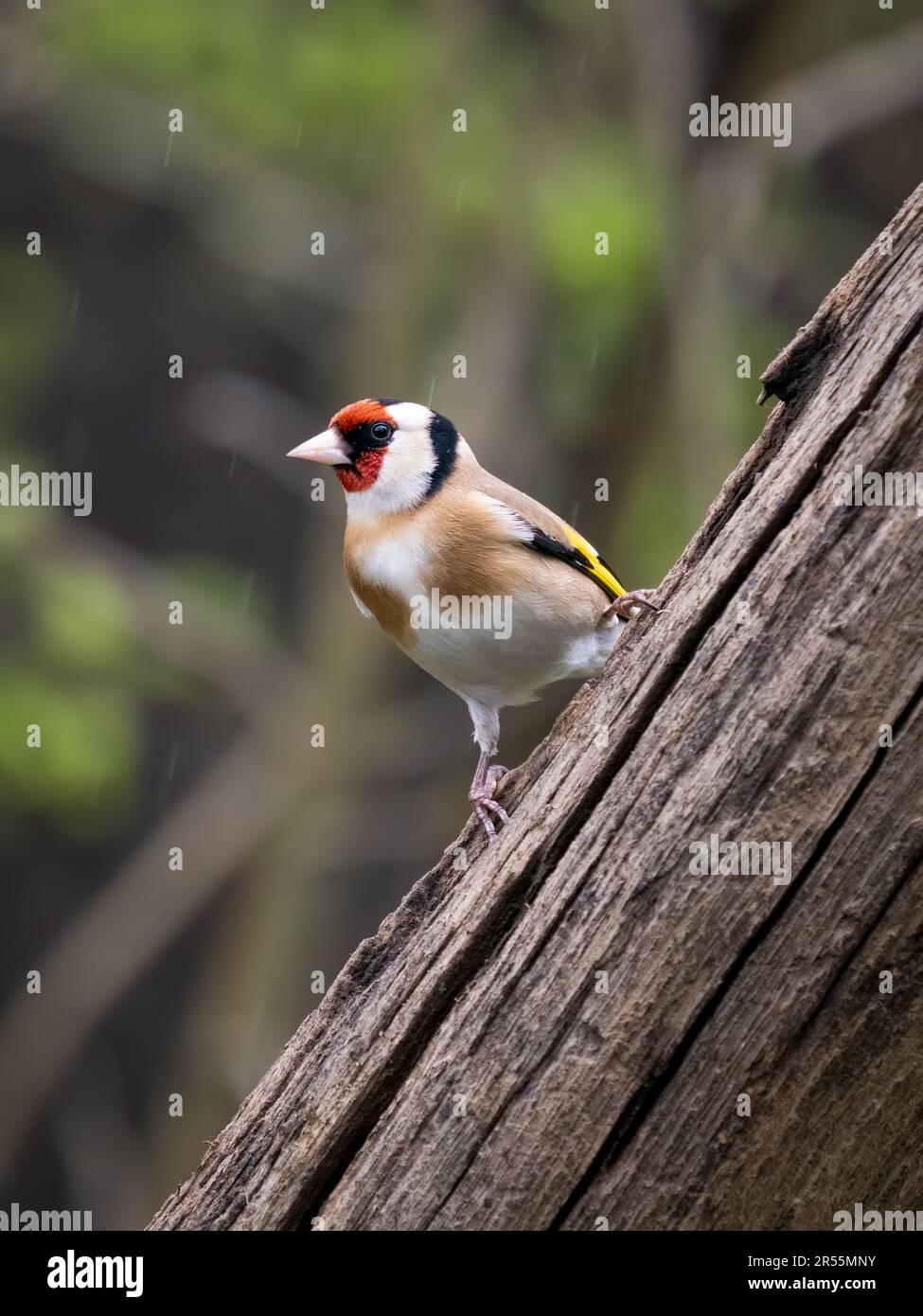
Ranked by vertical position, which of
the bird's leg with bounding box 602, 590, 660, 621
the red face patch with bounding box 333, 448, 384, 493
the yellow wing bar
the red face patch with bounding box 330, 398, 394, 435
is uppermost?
the red face patch with bounding box 330, 398, 394, 435

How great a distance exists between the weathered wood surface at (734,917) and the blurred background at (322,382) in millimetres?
4209

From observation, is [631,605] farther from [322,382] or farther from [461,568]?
[322,382]

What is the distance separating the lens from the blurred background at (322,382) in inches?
288


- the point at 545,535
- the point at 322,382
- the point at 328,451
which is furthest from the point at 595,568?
the point at 322,382

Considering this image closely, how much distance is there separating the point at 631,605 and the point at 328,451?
115cm

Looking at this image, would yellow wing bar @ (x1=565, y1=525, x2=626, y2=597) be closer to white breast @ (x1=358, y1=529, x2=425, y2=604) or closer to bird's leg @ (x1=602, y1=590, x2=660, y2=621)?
bird's leg @ (x1=602, y1=590, x2=660, y2=621)

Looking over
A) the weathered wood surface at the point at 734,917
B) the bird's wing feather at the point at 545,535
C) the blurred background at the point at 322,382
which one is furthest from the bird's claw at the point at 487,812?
the blurred background at the point at 322,382

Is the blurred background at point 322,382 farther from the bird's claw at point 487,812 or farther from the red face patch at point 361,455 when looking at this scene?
the bird's claw at point 487,812

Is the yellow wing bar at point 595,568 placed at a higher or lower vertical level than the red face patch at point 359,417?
lower

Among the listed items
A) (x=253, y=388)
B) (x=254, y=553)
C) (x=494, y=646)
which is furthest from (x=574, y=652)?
(x=254, y=553)

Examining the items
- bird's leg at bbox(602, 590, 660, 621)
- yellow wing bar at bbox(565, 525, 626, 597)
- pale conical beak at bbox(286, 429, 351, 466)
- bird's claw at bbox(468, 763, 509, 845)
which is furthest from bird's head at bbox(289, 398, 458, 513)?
bird's claw at bbox(468, 763, 509, 845)

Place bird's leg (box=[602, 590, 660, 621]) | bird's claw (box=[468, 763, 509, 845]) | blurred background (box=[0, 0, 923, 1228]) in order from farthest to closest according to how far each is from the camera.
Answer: blurred background (box=[0, 0, 923, 1228])
bird's claw (box=[468, 763, 509, 845])
bird's leg (box=[602, 590, 660, 621])

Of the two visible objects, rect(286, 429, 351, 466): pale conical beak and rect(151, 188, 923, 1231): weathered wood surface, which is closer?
rect(151, 188, 923, 1231): weathered wood surface

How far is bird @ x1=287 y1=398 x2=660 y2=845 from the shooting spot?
13.0ft
